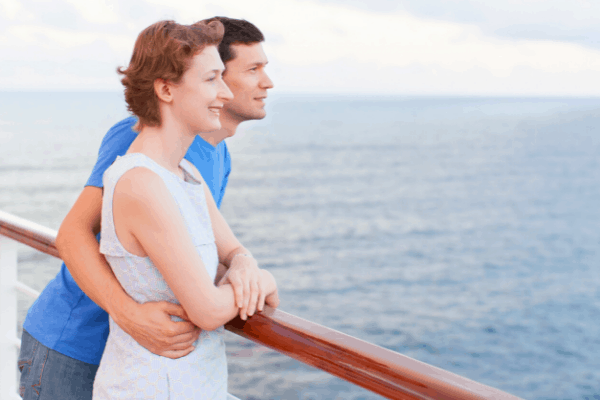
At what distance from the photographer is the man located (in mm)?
1083

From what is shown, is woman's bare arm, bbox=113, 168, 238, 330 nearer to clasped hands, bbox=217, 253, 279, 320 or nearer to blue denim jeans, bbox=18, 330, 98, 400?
clasped hands, bbox=217, 253, 279, 320

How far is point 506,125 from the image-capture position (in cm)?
12256

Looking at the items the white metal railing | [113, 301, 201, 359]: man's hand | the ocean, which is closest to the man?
[113, 301, 201, 359]: man's hand

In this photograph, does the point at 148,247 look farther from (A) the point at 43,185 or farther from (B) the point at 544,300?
(A) the point at 43,185

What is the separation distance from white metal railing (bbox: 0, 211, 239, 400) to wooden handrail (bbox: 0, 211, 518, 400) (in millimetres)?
1206

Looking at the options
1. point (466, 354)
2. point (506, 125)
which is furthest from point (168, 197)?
point (506, 125)

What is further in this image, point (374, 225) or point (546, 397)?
point (374, 225)

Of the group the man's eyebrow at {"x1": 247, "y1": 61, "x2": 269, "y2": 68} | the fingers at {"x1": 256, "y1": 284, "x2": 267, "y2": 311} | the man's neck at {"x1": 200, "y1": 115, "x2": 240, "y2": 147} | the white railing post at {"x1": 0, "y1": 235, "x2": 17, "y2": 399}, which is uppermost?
the man's eyebrow at {"x1": 247, "y1": 61, "x2": 269, "y2": 68}

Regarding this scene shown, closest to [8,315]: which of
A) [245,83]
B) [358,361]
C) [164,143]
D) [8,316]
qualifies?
[8,316]

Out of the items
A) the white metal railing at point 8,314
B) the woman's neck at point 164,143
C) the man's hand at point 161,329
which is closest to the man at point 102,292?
the man's hand at point 161,329

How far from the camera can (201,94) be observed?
1096 millimetres

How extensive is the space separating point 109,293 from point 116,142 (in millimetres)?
366

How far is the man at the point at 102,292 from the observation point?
1.08m

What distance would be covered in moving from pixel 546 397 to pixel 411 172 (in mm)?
42317
